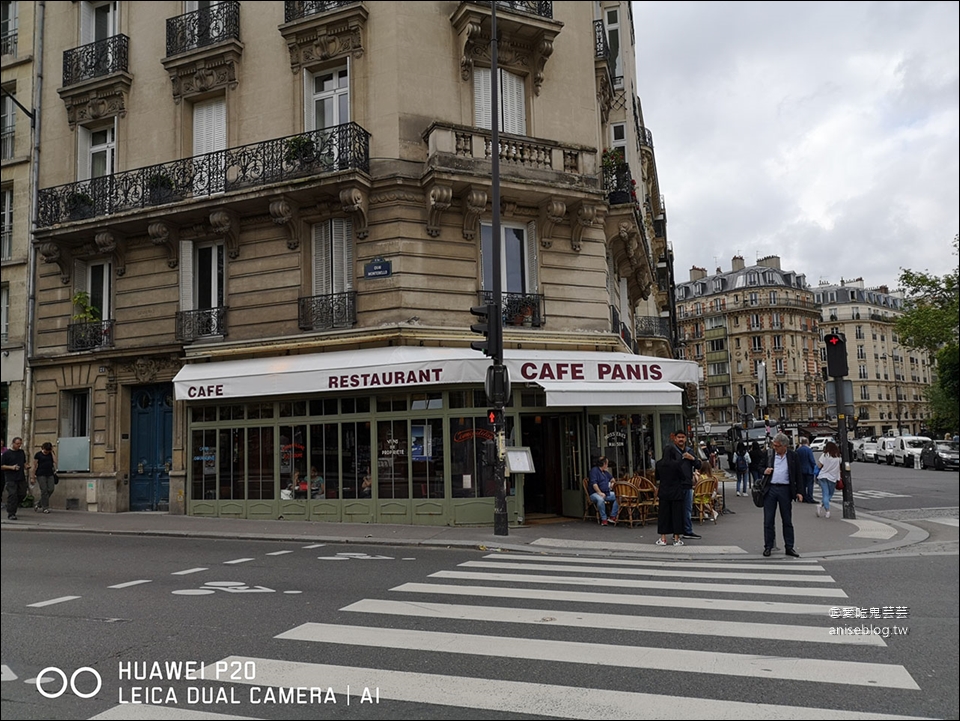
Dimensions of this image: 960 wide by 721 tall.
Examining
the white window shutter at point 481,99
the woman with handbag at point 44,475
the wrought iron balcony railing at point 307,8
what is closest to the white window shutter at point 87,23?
the wrought iron balcony railing at point 307,8

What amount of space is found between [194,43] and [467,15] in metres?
7.48

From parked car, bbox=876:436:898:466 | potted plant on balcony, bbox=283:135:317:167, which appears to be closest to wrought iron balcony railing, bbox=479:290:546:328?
potted plant on balcony, bbox=283:135:317:167

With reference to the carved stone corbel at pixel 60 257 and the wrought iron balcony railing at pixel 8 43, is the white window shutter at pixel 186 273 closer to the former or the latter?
the carved stone corbel at pixel 60 257

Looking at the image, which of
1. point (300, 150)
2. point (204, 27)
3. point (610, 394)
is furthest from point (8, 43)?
point (610, 394)

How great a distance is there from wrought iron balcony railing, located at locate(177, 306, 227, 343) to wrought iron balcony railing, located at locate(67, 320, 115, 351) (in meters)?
2.71

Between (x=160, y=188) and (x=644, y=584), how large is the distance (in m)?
16.4

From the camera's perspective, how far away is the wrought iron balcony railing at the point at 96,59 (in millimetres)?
20359

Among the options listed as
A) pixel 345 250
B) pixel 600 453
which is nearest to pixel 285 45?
pixel 345 250

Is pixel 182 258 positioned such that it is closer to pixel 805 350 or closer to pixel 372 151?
pixel 372 151

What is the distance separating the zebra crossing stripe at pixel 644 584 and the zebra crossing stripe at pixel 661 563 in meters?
1.55

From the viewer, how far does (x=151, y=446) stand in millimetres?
19938

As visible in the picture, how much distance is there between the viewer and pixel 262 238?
1864 centimetres

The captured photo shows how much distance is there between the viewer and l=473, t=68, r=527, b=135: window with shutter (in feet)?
61.0

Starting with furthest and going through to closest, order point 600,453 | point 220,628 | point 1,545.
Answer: point 600,453
point 220,628
point 1,545
